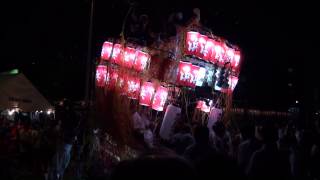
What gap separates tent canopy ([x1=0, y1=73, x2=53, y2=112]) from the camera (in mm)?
14789

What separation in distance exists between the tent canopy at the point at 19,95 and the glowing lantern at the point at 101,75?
2.49 metres

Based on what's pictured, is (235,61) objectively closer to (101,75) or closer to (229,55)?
(229,55)

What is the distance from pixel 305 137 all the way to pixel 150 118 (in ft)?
24.6

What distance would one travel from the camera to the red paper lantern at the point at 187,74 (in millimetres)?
13180

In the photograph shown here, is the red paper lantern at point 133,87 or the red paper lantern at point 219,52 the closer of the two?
the red paper lantern at point 219,52

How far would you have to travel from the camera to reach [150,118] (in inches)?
620

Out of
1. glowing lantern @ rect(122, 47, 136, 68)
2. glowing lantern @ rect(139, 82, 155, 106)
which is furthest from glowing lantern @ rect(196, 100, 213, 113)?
glowing lantern @ rect(122, 47, 136, 68)

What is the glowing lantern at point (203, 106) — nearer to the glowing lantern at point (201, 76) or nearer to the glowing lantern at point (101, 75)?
the glowing lantern at point (201, 76)

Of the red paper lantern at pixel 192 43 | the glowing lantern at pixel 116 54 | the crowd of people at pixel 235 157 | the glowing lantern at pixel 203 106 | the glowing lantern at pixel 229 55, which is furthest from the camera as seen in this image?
the glowing lantern at pixel 203 106

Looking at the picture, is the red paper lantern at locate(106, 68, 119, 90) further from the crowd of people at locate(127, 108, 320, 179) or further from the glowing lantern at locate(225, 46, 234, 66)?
the glowing lantern at locate(225, 46, 234, 66)

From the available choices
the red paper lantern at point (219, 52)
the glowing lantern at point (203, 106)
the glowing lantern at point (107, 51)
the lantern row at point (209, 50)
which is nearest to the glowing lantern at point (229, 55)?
the lantern row at point (209, 50)

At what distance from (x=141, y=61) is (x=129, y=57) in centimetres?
43

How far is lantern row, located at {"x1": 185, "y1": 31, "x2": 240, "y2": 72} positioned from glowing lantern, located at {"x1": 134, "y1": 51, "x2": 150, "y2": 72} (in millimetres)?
1801

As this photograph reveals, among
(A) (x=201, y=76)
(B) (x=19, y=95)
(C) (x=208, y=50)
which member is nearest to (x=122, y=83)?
(A) (x=201, y=76)
